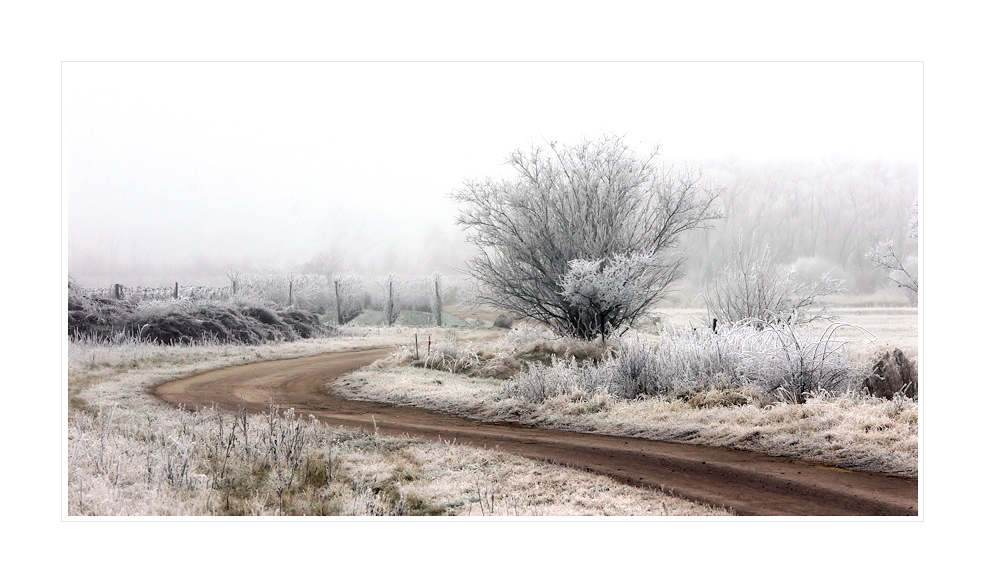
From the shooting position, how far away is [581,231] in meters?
12.1

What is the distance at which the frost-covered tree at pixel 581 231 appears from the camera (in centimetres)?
1137

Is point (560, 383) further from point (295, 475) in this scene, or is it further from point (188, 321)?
point (188, 321)

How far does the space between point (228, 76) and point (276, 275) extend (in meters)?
3.85

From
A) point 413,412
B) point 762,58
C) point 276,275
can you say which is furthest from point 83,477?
point 762,58

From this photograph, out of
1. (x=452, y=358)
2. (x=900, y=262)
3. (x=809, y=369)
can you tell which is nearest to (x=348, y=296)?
(x=452, y=358)

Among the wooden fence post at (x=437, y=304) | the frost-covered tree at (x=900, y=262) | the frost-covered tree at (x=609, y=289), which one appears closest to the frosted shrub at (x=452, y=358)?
the wooden fence post at (x=437, y=304)

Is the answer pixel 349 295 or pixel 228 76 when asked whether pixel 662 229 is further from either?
pixel 228 76

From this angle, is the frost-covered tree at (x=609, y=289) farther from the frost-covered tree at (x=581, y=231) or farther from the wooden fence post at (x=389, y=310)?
the wooden fence post at (x=389, y=310)

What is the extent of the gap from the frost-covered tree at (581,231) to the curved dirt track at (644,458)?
3892 millimetres

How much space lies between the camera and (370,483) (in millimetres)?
5715

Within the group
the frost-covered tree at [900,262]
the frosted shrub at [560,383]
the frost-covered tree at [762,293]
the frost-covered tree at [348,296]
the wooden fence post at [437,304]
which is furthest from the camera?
the wooden fence post at [437,304]

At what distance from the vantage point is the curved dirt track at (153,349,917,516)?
209 inches
